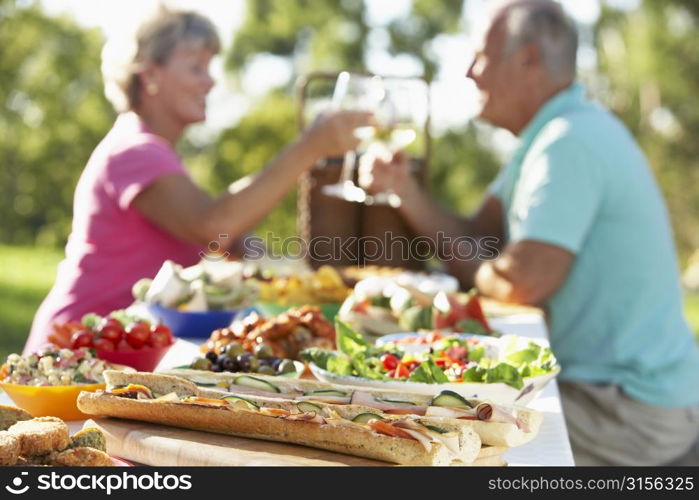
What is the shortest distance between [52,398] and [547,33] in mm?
2756

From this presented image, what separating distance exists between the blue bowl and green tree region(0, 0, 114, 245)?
494 inches

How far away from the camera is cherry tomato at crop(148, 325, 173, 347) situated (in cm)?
216

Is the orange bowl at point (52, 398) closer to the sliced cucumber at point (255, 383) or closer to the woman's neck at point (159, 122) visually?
the sliced cucumber at point (255, 383)

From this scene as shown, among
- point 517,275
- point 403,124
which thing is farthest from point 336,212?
point 517,275

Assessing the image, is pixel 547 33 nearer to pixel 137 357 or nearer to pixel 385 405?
pixel 137 357

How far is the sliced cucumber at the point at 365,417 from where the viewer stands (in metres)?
1.53

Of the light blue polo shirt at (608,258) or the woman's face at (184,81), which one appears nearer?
the light blue polo shirt at (608,258)

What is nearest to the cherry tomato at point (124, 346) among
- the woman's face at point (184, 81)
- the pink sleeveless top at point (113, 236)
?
the pink sleeveless top at point (113, 236)

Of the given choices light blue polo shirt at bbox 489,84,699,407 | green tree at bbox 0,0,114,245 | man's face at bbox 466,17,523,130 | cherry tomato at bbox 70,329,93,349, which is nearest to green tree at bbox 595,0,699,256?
green tree at bbox 0,0,114,245

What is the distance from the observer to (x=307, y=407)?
5.17 ft

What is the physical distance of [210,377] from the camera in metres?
1.79

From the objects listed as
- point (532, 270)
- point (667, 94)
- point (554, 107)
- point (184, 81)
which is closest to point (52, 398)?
point (532, 270)

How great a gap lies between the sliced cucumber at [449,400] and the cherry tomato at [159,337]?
29.3 inches
